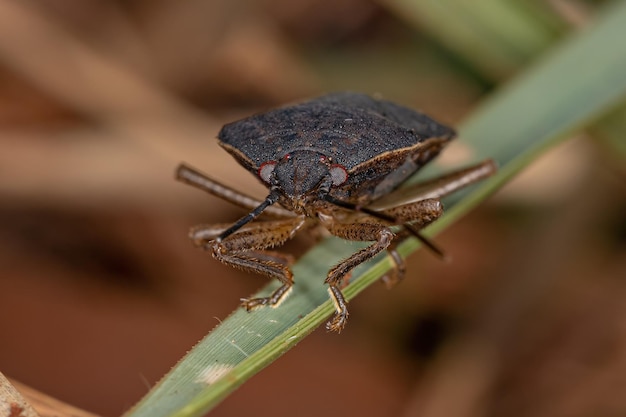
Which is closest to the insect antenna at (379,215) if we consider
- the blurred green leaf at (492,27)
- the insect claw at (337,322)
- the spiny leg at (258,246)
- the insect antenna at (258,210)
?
the insect antenna at (258,210)

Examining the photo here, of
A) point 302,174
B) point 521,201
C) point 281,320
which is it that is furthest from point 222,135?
point 521,201

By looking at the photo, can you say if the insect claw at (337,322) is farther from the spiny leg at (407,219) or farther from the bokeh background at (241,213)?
the bokeh background at (241,213)

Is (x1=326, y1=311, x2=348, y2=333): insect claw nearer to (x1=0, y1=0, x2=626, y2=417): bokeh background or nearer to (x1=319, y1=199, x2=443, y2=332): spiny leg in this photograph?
(x1=319, y1=199, x2=443, y2=332): spiny leg

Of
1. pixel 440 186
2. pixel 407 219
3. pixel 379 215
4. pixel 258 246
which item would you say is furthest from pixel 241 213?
pixel 379 215

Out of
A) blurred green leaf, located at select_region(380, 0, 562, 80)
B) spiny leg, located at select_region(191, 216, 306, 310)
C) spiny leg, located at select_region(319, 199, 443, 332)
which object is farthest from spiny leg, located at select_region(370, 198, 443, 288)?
blurred green leaf, located at select_region(380, 0, 562, 80)

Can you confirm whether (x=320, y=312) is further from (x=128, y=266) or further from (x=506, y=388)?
(x=128, y=266)

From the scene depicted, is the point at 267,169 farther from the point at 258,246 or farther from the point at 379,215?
the point at 379,215

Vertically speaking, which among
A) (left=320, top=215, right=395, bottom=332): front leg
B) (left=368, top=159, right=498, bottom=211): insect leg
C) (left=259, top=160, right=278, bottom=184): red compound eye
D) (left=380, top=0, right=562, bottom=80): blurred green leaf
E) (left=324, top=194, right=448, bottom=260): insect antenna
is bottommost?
(left=320, top=215, right=395, bottom=332): front leg
